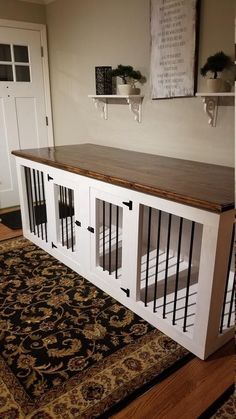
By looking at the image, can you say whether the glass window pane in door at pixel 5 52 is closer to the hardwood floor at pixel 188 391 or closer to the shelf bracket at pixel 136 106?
the shelf bracket at pixel 136 106

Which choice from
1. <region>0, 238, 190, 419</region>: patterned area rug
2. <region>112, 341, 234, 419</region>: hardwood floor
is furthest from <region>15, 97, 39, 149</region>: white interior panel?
<region>112, 341, 234, 419</region>: hardwood floor

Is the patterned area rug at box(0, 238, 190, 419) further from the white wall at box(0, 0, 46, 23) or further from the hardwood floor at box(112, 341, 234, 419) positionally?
the white wall at box(0, 0, 46, 23)

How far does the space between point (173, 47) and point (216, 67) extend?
18.8 inches

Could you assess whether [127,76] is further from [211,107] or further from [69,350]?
[69,350]

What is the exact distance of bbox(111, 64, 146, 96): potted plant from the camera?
258 cm

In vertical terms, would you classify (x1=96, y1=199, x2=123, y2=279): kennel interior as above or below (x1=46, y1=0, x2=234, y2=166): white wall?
below

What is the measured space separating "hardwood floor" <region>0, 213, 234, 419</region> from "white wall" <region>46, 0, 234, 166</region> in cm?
123

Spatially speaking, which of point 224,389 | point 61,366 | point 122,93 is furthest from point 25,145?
point 224,389

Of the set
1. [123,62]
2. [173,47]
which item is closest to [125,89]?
[123,62]

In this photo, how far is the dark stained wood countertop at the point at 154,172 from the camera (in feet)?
4.87

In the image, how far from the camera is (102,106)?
310cm

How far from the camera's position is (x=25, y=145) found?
3.93m

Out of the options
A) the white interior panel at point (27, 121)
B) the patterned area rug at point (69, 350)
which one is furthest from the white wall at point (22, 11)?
the patterned area rug at point (69, 350)

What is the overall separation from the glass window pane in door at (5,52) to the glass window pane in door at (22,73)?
135mm
